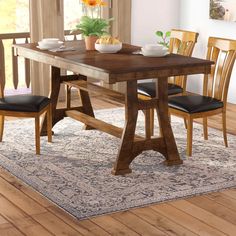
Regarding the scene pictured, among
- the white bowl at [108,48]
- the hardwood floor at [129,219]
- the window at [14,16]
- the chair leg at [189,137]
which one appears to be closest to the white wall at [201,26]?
the window at [14,16]

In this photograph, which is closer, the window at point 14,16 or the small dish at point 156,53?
the small dish at point 156,53

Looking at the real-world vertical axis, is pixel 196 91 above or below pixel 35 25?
below

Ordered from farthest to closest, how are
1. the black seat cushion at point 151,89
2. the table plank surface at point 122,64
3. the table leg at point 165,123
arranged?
1. the black seat cushion at point 151,89
2. the table leg at point 165,123
3. the table plank surface at point 122,64

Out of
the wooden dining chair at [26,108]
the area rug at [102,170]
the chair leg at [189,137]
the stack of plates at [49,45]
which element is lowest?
the area rug at [102,170]

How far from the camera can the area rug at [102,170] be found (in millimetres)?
4199

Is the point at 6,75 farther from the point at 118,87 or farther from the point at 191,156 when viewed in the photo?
the point at 191,156

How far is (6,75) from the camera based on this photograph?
7.74m

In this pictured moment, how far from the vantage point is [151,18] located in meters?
7.77

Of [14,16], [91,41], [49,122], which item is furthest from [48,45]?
[14,16]

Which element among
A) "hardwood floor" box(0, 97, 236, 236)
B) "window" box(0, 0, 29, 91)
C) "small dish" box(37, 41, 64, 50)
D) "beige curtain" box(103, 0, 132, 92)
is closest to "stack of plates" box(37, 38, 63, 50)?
"small dish" box(37, 41, 64, 50)

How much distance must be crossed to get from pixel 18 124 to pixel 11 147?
0.85 m

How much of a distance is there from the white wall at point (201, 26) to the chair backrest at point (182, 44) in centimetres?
134

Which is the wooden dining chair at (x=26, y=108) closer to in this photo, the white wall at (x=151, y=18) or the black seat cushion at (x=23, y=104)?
the black seat cushion at (x=23, y=104)

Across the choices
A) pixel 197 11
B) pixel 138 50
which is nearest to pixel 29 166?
pixel 138 50
